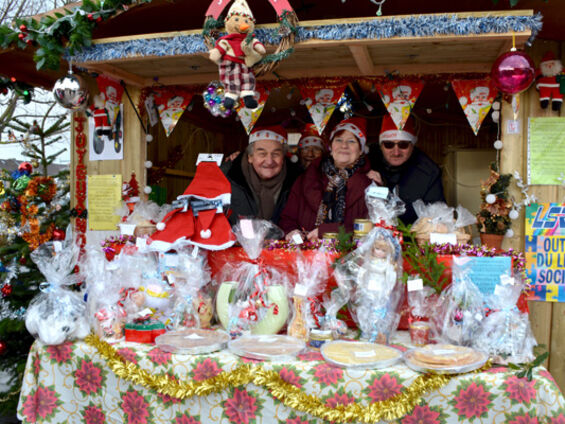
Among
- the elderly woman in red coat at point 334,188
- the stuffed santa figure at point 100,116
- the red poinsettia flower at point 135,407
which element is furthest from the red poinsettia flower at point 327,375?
the stuffed santa figure at point 100,116

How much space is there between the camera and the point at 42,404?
287cm

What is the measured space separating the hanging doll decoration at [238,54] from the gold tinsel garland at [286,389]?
1.74 m

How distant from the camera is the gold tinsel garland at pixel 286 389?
7.30 ft

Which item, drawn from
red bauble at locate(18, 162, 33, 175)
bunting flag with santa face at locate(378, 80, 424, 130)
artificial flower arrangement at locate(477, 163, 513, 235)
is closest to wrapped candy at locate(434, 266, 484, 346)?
artificial flower arrangement at locate(477, 163, 513, 235)

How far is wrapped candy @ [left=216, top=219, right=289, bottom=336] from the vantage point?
288cm

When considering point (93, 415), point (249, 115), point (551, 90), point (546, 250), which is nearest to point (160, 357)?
point (93, 415)

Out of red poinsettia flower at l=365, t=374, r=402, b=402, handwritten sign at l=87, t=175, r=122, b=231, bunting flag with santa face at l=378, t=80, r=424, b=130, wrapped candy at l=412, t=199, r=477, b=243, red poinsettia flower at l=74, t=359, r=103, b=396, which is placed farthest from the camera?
handwritten sign at l=87, t=175, r=122, b=231

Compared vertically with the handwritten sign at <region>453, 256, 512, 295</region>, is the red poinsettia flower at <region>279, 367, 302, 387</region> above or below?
below

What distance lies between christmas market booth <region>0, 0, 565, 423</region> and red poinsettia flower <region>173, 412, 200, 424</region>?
2cm

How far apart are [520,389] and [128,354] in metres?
2.06

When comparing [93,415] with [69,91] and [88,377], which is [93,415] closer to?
[88,377]

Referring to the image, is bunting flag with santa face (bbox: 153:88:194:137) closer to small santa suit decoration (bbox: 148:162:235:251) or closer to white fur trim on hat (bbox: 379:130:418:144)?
small santa suit decoration (bbox: 148:162:235:251)

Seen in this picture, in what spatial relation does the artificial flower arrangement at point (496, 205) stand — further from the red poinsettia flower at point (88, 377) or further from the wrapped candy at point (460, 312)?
the red poinsettia flower at point (88, 377)

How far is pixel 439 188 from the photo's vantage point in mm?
3996
